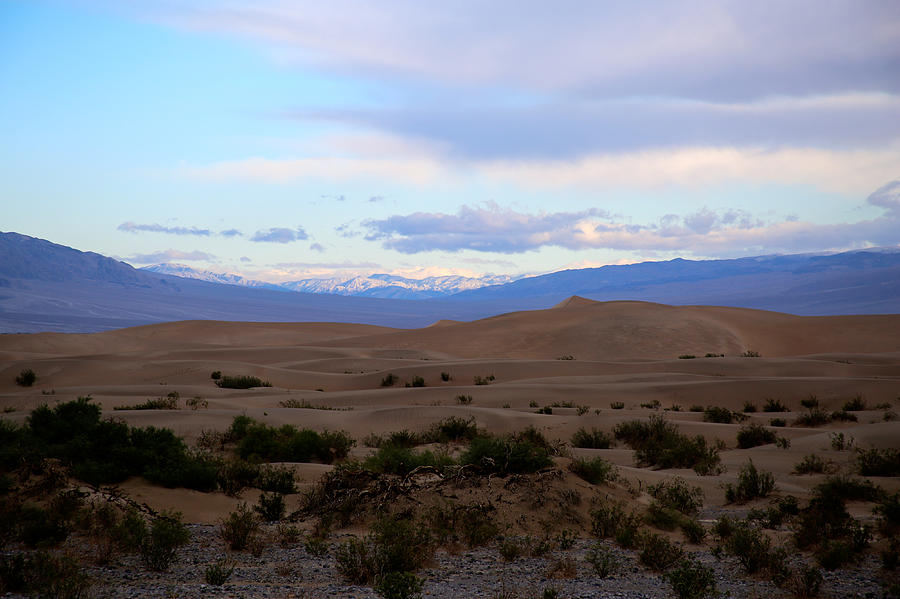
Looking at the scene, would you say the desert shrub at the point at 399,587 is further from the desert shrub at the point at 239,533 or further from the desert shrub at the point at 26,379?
the desert shrub at the point at 26,379

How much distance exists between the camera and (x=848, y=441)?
1527cm

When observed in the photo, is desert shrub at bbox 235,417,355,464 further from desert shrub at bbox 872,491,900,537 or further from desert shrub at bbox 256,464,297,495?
desert shrub at bbox 872,491,900,537

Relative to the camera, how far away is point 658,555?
766cm

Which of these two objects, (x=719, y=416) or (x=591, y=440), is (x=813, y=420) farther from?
(x=591, y=440)

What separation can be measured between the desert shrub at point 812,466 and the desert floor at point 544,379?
265 millimetres

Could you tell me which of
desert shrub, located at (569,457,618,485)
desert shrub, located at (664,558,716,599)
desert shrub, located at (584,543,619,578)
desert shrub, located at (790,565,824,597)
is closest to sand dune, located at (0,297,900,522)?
desert shrub, located at (569,457,618,485)

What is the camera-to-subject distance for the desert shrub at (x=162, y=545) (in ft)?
24.2

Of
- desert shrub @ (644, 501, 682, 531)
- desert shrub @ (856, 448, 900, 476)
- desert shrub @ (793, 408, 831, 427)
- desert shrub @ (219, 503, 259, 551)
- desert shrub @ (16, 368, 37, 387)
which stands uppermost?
desert shrub @ (219, 503, 259, 551)

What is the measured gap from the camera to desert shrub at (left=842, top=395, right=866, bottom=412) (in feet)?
73.7

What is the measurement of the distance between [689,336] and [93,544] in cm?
5129

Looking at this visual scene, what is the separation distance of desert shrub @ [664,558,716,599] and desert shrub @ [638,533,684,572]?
0.61 meters

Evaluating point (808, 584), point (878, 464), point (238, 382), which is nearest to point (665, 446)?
point (878, 464)

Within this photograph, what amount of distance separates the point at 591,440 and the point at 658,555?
10288 mm

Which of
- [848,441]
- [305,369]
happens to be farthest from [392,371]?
[848,441]
